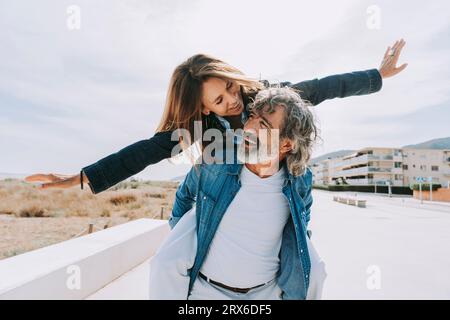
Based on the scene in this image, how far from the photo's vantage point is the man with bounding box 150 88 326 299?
121 cm

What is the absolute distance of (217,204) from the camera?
4.08 feet

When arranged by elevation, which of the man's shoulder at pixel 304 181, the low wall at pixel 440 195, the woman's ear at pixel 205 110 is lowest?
the low wall at pixel 440 195

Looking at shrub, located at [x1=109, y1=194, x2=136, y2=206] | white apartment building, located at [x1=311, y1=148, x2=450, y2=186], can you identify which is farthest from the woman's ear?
white apartment building, located at [x1=311, y1=148, x2=450, y2=186]

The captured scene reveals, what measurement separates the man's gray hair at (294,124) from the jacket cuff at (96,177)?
27.3 inches

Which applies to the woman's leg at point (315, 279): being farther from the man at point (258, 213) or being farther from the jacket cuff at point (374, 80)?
the jacket cuff at point (374, 80)

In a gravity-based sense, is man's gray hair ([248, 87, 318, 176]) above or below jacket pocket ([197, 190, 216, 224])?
above

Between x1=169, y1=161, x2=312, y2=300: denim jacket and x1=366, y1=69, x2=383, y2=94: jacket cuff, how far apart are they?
0.87 meters

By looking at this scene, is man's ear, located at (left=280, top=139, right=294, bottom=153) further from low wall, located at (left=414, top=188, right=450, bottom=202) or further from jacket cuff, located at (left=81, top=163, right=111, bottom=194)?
low wall, located at (left=414, top=188, right=450, bottom=202)

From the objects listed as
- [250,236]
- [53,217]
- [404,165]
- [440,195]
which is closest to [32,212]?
[53,217]

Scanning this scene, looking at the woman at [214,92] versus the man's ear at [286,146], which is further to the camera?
the woman at [214,92]

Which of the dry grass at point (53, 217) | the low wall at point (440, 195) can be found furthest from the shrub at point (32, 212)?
the low wall at point (440, 195)

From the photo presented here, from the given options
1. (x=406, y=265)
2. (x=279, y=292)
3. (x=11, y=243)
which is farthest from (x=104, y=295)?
(x=11, y=243)

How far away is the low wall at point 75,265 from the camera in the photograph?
2250 mm
